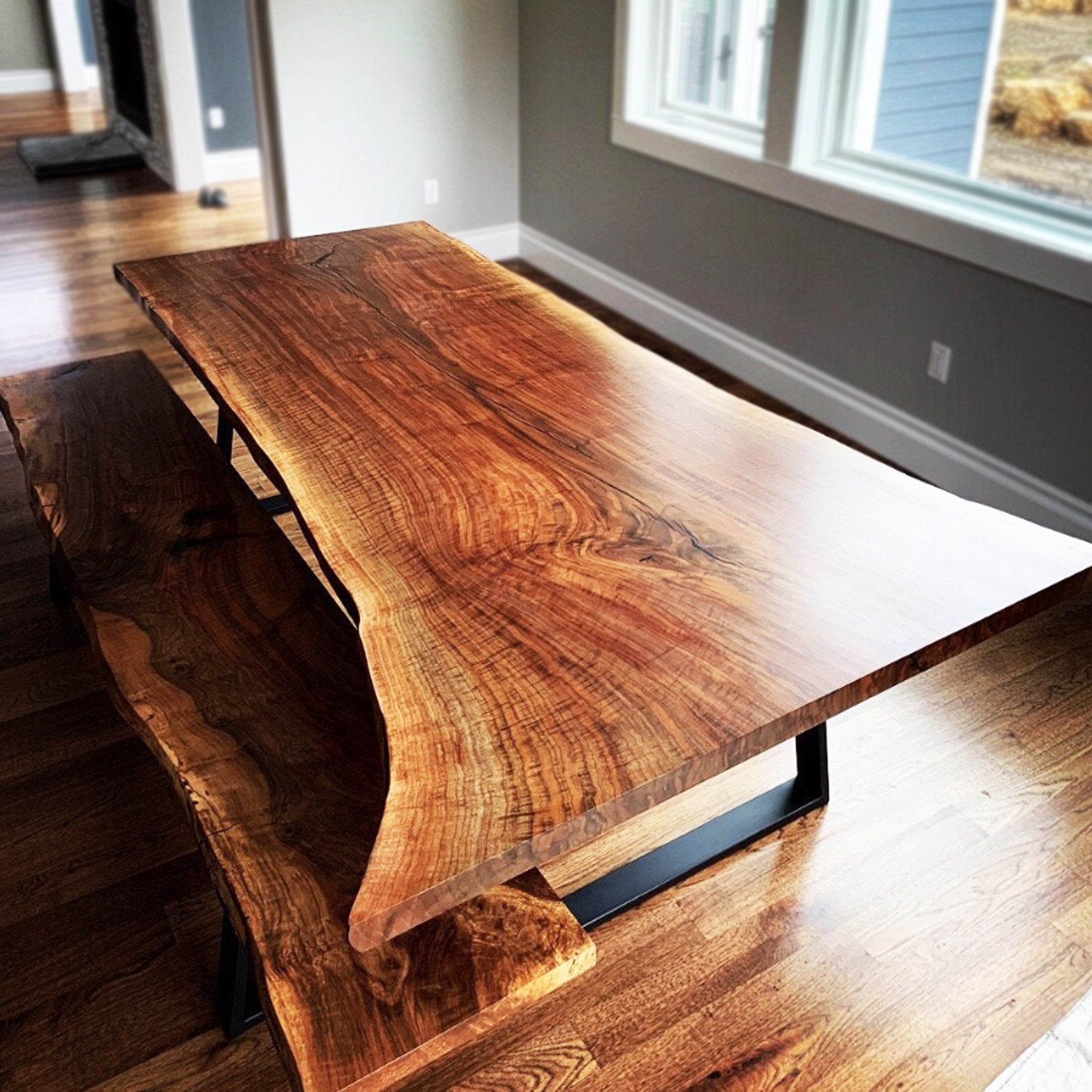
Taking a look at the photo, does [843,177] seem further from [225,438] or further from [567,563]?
[567,563]

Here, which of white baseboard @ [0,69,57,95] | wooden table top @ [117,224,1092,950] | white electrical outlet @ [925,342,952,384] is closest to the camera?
wooden table top @ [117,224,1092,950]

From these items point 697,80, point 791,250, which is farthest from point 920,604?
point 697,80

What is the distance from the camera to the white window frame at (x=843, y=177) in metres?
2.63

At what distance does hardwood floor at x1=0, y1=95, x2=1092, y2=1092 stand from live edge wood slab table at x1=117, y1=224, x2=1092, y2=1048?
0.12m

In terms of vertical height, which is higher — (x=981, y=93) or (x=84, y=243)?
(x=981, y=93)

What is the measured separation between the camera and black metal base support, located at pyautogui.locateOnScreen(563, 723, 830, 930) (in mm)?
1704

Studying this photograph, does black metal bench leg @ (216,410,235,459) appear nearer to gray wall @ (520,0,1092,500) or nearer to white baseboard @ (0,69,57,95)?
gray wall @ (520,0,1092,500)

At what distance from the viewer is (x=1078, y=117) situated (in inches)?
104

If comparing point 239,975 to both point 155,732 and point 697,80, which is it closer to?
point 155,732

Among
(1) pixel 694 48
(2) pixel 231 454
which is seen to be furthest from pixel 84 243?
(1) pixel 694 48

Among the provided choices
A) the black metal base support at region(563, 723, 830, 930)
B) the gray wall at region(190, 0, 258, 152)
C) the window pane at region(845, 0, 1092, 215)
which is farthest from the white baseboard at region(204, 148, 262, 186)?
the black metal base support at region(563, 723, 830, 930)

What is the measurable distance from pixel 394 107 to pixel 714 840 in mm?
3277

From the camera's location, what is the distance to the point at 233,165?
5965mm

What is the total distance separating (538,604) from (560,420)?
0.52 m
